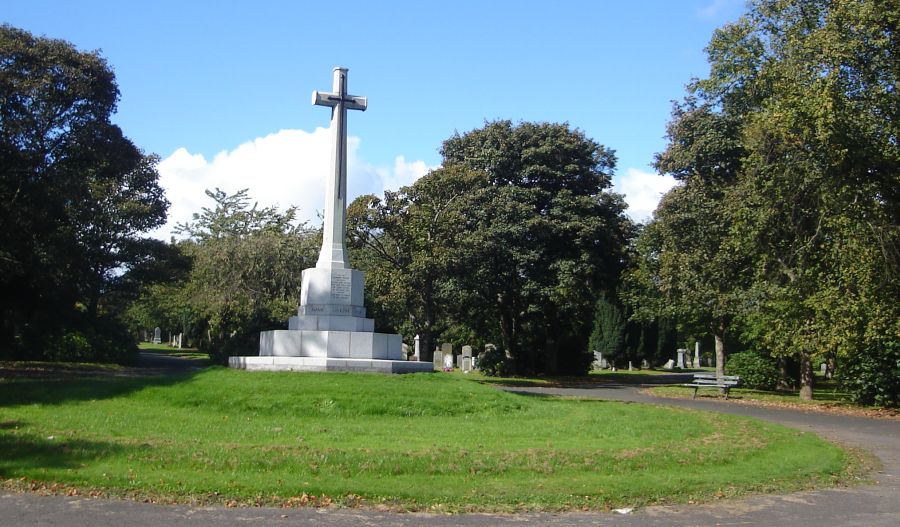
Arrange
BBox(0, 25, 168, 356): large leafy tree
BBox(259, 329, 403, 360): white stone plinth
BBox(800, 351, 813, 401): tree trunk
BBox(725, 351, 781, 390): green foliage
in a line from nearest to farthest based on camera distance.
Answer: BBox(259, 329, 403, 360): white stone plinth, BBox(800, 351, 813, 401): tree trunk, BBox(0, 25, 168, 356): large leafy tree, BBox(725, 351, 781, 390): green foliage

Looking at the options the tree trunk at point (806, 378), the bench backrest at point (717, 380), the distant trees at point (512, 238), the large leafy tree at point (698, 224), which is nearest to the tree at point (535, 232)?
the distant trees at point (512, 238)

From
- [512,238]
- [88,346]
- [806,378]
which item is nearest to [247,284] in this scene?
[88,346]

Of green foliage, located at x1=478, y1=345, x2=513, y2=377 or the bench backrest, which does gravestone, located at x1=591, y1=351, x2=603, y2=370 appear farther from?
the bench backrest

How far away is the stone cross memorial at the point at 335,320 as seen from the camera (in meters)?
19.4

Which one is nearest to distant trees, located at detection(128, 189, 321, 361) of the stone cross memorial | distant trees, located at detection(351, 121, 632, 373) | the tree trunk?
distant trees, located at detection(351, 121, 632, 373)

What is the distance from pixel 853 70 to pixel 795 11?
4506 millimetres

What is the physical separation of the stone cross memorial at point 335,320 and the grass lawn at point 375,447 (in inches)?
50.4

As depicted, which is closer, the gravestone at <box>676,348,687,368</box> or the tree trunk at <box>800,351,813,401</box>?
the tree trunk at <box>800,351,813,401</box>

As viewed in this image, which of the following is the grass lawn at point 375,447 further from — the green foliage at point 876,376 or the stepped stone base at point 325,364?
the green foliage at point 876,376

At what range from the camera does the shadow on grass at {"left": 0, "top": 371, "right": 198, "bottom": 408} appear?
54.0 feet

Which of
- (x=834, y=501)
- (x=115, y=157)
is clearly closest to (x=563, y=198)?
(x=115, y=157)

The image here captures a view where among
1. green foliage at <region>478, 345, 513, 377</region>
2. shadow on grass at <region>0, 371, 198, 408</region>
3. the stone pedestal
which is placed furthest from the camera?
green foliage at <region>478, 345, 513, 377</region>

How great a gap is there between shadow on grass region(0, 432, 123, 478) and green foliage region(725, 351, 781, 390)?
28.4 m

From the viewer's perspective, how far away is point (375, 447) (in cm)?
1149
